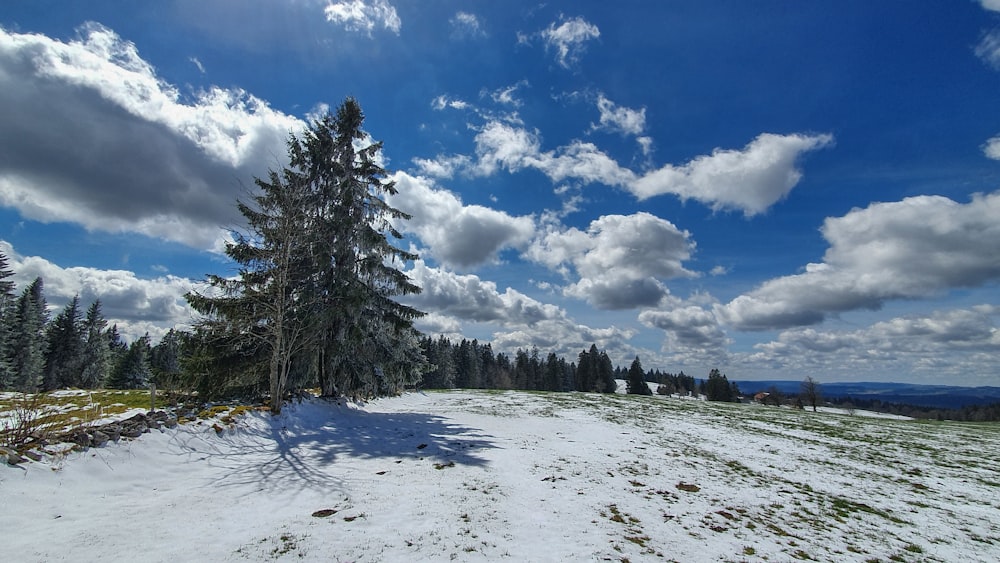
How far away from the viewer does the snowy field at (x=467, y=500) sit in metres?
5.78

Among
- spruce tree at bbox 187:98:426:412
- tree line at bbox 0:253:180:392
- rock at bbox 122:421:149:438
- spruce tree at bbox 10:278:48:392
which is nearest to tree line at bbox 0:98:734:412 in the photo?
spruce tree at bbox 187:98:426:412

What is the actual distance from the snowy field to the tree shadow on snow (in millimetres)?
70

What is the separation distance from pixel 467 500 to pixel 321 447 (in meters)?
6.08

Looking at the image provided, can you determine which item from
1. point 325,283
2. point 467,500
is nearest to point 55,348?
point 325,283

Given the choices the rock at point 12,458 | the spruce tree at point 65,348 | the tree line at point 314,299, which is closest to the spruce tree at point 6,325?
the spruce tree at point 65,348

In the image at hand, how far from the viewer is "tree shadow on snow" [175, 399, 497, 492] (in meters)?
8.98

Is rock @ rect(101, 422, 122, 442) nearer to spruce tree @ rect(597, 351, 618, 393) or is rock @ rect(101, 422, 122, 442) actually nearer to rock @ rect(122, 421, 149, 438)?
rock @ rect(122, 421, 149, 438)

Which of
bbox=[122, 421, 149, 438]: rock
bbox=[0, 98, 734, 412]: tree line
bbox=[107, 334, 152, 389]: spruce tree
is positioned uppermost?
bbox=[0, 98, 734, 412]: tree line

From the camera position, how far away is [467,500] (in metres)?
7.91

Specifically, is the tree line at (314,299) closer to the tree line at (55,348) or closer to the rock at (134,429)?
the rock at (134,429)

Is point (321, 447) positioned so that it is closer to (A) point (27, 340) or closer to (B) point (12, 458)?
(B) point (12, 458)

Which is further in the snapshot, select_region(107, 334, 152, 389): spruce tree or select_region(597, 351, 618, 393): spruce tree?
select_region(597, 351, 618, 393): spruce tree

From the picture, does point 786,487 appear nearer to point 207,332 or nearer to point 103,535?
point 103,535

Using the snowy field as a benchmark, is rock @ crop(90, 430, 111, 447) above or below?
above
